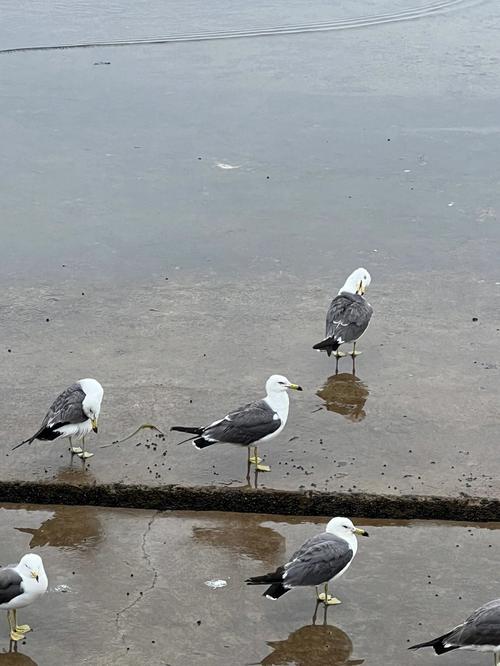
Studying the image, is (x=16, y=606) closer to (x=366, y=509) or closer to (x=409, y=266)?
(x=366, y=509)

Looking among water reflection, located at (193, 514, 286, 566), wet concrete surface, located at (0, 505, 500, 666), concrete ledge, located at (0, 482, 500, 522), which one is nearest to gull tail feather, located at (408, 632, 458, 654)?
wet concrete surface, located at (0, 505, 500, 666)

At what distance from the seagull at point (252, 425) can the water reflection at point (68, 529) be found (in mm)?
962

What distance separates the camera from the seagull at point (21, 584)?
7445 millimetres

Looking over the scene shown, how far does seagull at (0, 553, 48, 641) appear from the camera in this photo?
7.45 meters

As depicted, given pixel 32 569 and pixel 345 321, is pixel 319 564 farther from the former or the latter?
pixel 345 321

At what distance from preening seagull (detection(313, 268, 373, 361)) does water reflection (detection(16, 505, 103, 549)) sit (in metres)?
2.72

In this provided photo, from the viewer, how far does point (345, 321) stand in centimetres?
1074

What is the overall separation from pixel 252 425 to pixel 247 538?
944mm

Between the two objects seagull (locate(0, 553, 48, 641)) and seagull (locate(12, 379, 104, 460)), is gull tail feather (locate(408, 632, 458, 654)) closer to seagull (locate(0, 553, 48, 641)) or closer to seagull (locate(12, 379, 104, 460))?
seagull (locate(0, 553, 48, 641))

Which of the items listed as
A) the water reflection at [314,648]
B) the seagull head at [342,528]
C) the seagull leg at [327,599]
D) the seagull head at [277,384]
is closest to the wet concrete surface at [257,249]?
the seagull head at [277,384]

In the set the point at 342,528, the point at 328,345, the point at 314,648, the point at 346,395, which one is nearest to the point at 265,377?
the point at 328,345

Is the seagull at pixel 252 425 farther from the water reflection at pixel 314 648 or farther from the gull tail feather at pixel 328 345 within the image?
the water reflection at pixel 314 648

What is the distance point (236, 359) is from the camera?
35.8 ft

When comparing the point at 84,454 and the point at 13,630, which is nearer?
the point at 13,630
